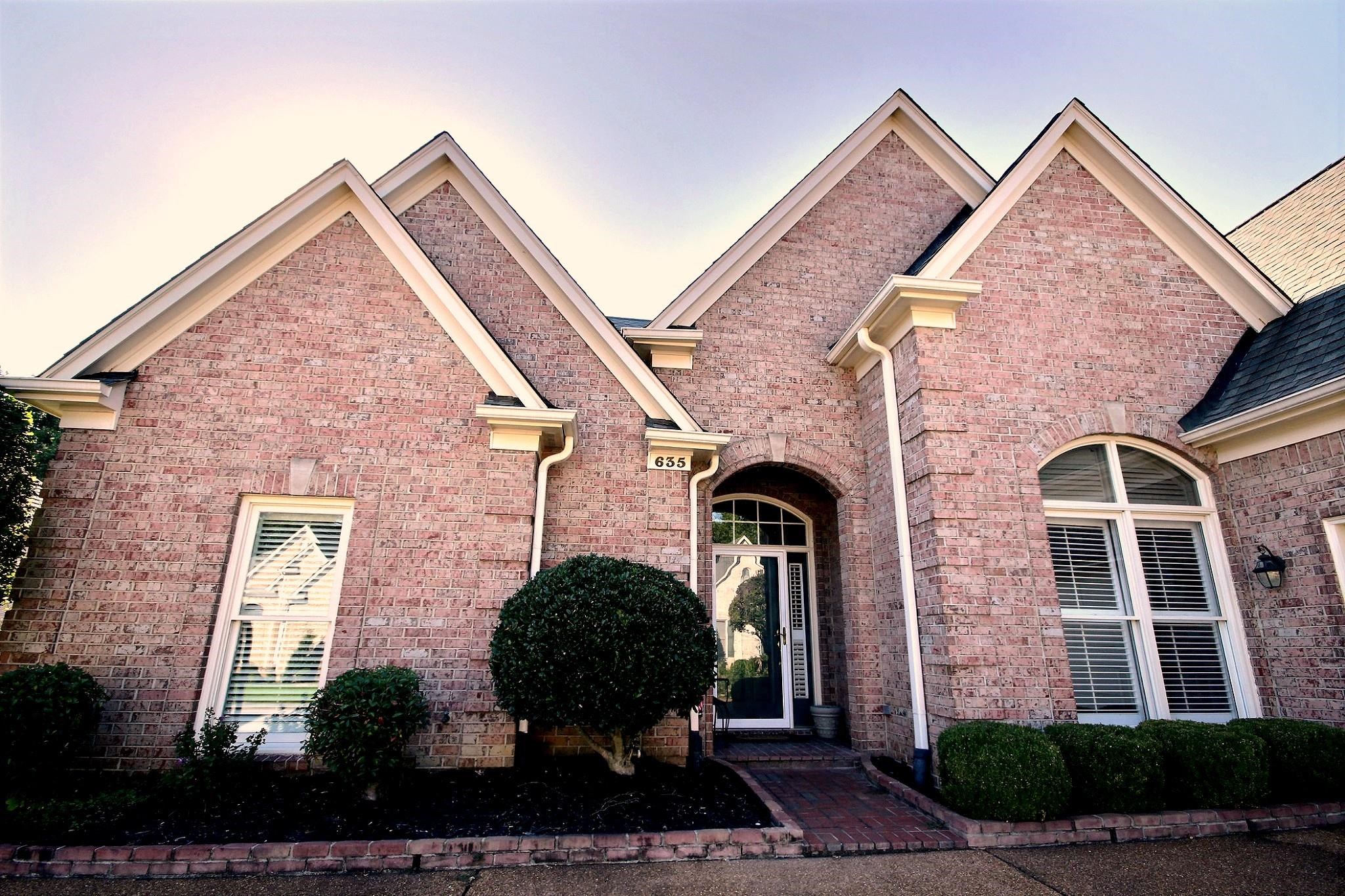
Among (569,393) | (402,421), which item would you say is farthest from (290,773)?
(569,393)

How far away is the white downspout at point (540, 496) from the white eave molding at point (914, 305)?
3.57 meters

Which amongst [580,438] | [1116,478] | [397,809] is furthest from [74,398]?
[1116,478]

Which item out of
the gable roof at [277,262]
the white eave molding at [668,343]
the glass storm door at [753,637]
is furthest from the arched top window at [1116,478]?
the gable roof at [277,262]

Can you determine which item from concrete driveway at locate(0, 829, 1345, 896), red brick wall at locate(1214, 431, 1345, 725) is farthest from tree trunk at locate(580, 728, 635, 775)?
red brick wall at locate(1214, 431, 1345, 725)

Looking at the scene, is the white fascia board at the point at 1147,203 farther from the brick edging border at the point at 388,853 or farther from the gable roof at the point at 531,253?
the brick edging border at the point at 388,853

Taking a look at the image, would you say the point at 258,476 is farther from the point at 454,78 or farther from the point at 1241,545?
the point at 1241,545

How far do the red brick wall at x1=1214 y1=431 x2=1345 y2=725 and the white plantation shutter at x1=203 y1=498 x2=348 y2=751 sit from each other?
9.05 metres

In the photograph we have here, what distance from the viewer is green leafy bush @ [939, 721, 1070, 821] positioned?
467 cm

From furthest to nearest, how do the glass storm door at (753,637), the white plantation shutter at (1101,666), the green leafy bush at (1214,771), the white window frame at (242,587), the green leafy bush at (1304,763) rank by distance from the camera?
the glass storm door at (753,637) → the white plantation shutter at (1101,666) → the white window frame at (242,587) → the green leafy bush at (1304,763) → the green leafy bush at (1214,771)

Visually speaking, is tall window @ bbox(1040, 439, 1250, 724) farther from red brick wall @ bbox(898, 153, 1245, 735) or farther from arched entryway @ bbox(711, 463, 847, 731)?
arched entryway @ bbox(711, 463, 847, 731)

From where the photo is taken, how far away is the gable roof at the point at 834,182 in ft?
26.7

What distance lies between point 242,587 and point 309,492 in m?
1.03

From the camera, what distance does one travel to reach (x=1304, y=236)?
8.93m

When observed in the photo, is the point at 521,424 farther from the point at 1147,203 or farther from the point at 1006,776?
the point at 1147,203
